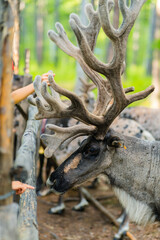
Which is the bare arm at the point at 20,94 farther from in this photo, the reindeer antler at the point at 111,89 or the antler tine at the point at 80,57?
the antler tine at the point at 80,57

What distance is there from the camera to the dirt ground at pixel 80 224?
5.01 meters

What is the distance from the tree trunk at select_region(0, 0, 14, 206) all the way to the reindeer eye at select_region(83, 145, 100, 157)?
177cm

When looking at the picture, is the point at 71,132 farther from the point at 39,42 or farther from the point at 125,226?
the point at 39,42

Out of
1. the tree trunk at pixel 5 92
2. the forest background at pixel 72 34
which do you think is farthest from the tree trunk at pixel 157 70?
the tree trunk at pixel 5 92

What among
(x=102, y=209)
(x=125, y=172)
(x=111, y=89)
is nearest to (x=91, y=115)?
(x=111, y=89)

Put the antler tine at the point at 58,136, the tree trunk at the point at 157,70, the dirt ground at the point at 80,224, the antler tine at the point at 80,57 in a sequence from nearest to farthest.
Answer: the antler tine at the point at 58,136 → the antler tine at the point at 80,57 → the dirt ground at the point at 80,224 → the tree trunk at the point at 157,70

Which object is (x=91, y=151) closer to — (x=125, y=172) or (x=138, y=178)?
(x=125, y=172)

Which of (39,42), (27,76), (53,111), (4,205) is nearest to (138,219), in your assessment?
(53,111)

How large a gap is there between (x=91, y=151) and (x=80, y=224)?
238 cm

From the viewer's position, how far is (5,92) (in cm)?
203

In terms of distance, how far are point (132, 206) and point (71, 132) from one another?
3.63 feet

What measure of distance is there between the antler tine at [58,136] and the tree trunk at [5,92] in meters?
1.45

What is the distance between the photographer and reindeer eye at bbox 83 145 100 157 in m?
3.72

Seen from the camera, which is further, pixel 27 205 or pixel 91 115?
pixel 91 115
